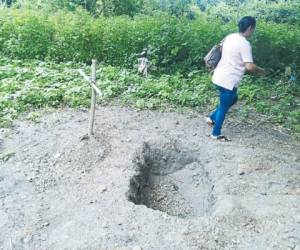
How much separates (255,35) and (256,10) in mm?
8844

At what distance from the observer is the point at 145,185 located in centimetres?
541

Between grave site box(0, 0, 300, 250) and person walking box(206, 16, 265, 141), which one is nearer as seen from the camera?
grave site box(0, 0, 300, 250)

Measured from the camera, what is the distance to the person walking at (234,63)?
5.34 m

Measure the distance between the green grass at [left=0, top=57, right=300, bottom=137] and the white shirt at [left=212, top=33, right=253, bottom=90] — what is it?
1709 millimetres

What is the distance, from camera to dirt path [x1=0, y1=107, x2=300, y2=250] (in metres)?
4.07

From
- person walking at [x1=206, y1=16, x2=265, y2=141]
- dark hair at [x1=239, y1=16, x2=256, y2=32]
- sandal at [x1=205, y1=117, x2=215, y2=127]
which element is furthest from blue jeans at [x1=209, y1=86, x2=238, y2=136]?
dark hair at [x1=239, y1=16, x2=256, y2=32]

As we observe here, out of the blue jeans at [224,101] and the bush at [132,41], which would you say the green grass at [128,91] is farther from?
the blue jeans at [224,101]

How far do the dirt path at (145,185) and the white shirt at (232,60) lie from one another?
3.06ft

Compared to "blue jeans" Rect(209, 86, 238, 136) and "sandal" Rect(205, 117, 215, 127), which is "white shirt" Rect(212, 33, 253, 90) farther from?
"sandal" Rect(205, 117, 215, 127)

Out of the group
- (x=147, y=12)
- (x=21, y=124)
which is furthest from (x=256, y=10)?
(x=21, y=124)

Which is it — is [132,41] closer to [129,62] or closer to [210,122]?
[129,62]

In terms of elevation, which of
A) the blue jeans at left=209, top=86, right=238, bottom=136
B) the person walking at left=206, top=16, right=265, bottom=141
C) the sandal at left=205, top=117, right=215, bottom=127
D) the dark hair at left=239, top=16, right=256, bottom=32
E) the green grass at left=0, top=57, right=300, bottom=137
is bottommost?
the green grass at left=0, top=57, right=300, bottom=137

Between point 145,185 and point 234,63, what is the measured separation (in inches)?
78.1

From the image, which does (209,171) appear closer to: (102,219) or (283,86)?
(102,219)
